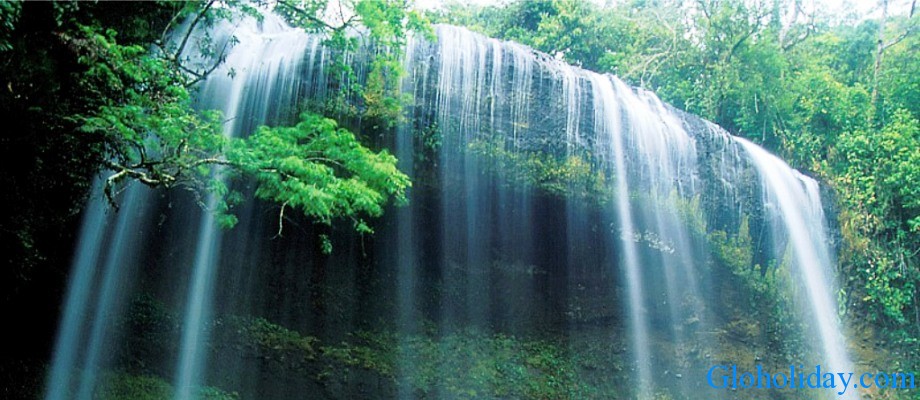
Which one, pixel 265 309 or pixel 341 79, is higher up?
pixel 341 79

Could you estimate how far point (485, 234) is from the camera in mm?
10031

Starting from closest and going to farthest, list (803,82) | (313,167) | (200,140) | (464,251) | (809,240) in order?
1. (200,140)
2. (313,167)
3. (464,251)
4. (809,240)
5. (803,82)


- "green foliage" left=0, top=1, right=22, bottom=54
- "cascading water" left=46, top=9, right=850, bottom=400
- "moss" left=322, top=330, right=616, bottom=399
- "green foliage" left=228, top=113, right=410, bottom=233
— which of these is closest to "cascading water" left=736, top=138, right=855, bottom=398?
"cascading water" left=46, top=9, right=850, bottom=400

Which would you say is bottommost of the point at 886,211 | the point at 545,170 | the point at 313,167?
the point at 313,167

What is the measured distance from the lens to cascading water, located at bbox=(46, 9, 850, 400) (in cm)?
871

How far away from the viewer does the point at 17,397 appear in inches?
284

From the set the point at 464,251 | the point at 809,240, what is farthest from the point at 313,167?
the point at 809,240

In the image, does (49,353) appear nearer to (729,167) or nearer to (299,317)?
(299,317)

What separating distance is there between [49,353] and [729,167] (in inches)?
439

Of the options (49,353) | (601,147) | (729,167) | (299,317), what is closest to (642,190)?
(601,147)

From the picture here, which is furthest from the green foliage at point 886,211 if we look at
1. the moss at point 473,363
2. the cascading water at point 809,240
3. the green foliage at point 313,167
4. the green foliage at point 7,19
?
the green foliage at point 7,19

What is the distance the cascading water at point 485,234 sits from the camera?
28.6 ft

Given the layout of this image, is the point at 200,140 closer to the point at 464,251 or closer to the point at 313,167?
the point at 313,167

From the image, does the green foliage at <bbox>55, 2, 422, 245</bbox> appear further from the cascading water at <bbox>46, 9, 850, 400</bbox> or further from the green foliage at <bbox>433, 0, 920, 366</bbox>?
the green foliage at <bbox>433, 0, 920, 366</bbox>
